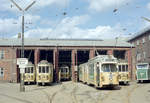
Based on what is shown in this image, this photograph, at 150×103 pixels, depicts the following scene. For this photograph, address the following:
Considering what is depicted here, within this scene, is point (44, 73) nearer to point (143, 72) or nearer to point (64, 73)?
point (64, 73)

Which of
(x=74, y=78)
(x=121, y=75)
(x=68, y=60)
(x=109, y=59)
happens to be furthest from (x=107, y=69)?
(x=68, y=60)

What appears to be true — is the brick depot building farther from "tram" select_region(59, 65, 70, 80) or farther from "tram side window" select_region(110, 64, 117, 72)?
"tram side window" select_region(110, 64, 117, 72)

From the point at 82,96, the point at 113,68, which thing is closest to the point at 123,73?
the point at 113,68

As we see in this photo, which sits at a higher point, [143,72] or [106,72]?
[106,72]

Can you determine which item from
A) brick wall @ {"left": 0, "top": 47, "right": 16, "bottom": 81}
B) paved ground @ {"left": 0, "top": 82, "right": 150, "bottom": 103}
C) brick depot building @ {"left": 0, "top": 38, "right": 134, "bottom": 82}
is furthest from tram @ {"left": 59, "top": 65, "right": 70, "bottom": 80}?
paved ground @ {"left": 0, "top": 82, "right": 150, "bottom": 103}

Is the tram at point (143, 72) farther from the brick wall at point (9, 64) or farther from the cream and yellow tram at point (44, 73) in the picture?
the brick wall at point (9, 64)

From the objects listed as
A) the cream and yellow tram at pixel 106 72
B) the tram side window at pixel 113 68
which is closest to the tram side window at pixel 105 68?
the cream and yellow tram at pixel 106 72

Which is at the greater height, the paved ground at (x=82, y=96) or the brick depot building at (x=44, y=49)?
the brick depot building at (x=44, y=49)

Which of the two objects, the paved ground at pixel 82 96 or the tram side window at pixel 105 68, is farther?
the tram side window at pixel 105 68

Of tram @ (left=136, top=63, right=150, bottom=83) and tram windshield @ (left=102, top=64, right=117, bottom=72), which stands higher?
tram windshield @ (left=102, top=64, right=117, bottom=72)

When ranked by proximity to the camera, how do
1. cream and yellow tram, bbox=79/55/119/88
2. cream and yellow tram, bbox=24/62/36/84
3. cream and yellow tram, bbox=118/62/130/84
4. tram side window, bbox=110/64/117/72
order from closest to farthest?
cream and yellow tram, bbox=79/55/119/88, tram side window, bbox=110/64/117/72, cream and yellow tram, bbox=118/62/130/84, cream and yellow tram, bbox=24/62/36/84

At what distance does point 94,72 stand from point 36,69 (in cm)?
1216

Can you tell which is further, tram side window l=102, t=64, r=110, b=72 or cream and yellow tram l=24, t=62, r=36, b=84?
cream and yellow tram l=24, t=62, r=36, b=84

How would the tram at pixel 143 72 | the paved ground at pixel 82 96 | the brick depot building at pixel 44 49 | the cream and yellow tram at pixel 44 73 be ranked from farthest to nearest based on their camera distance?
the brick depot building at pixel 44 49 < the tram at pixel 143 72 < the cream and yellow tram at pixel 44 73 < the paved ground at pixel 82 96
